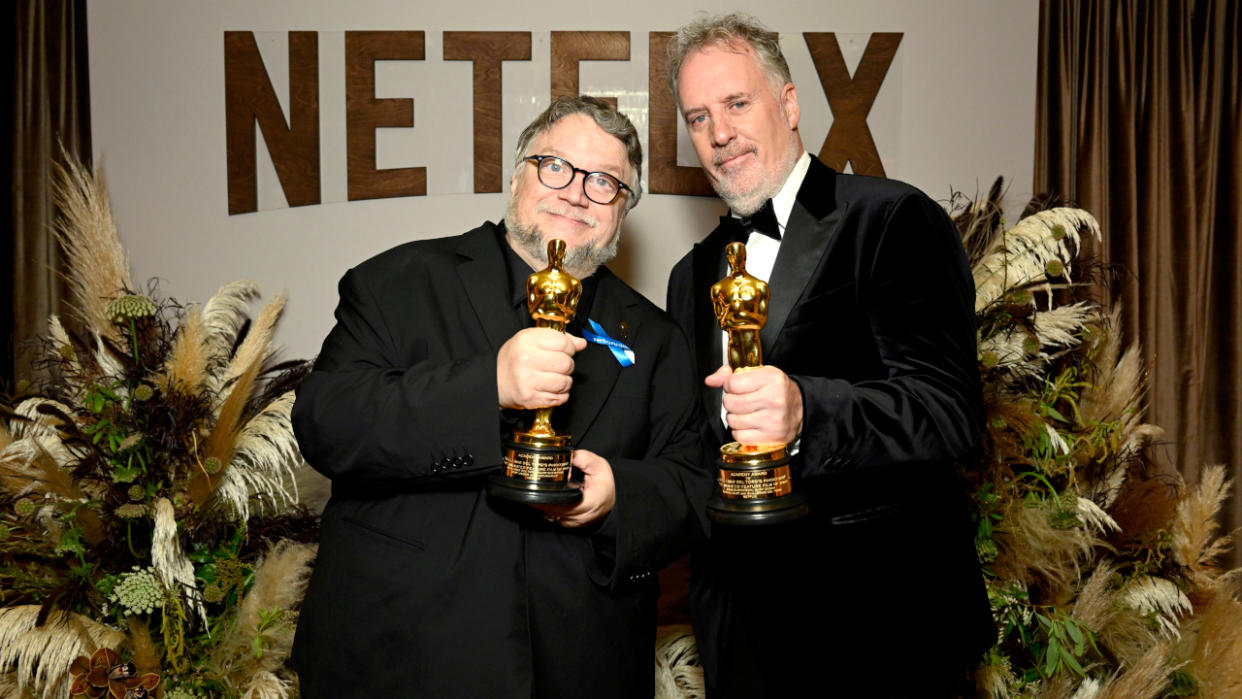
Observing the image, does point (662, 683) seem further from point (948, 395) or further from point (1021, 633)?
point (948, 395)

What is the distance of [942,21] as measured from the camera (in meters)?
3.49

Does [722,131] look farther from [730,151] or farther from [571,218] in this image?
[571,218]

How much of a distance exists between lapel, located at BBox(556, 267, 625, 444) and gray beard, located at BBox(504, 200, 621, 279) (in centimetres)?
6

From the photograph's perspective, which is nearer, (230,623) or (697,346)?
(697,346)

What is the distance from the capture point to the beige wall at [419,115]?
3439 mm

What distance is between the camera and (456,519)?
177 cm

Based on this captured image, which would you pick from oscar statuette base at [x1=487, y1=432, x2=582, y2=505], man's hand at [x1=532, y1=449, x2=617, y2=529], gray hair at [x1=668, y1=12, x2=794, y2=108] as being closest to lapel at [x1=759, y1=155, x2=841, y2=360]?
gray hair at [x1=668, y1=12, x2=794, y2=108]

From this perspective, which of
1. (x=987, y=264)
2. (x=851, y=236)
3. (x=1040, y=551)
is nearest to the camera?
(x=851, y=236)

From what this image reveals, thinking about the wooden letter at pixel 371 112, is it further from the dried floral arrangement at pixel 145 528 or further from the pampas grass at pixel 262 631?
the pampas grass at pixel 262 631

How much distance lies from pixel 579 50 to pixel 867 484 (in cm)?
216

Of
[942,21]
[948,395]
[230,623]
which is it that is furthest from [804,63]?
[230,623]

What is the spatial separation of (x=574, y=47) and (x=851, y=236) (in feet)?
6.11

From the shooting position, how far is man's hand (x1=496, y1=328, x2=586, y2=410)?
5.08 ft

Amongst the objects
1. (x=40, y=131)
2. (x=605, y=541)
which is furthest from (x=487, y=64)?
(x=605, y=541)
